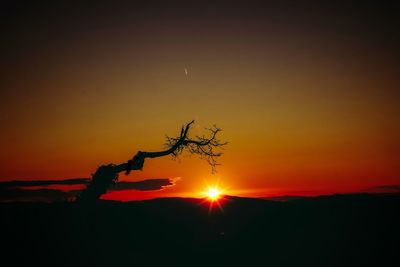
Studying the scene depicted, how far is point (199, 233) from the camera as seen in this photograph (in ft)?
89.5

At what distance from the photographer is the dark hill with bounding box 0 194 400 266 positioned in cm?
2270

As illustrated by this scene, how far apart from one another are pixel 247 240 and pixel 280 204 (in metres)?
7.97

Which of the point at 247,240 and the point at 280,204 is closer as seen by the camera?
the point at 247,240

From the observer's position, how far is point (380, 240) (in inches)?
1118

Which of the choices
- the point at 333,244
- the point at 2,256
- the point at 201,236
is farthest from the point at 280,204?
the point at 2,256

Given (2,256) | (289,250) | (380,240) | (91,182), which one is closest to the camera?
(2,256)

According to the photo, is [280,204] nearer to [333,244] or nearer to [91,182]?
[333,244]

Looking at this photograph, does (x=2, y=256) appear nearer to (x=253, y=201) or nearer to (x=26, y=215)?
(x=26, y=215)

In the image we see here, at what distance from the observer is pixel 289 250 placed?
85.9 ft

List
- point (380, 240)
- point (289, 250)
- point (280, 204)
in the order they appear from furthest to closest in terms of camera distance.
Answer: point (280, 204) → point (380, 240) → point (289, 250)

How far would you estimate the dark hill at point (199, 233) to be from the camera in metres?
22.7

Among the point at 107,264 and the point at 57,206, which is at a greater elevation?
the point at 57,206

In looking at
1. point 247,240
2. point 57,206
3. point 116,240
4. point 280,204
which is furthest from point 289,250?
point 57,206

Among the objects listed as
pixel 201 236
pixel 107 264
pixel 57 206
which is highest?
pixel 57 206
